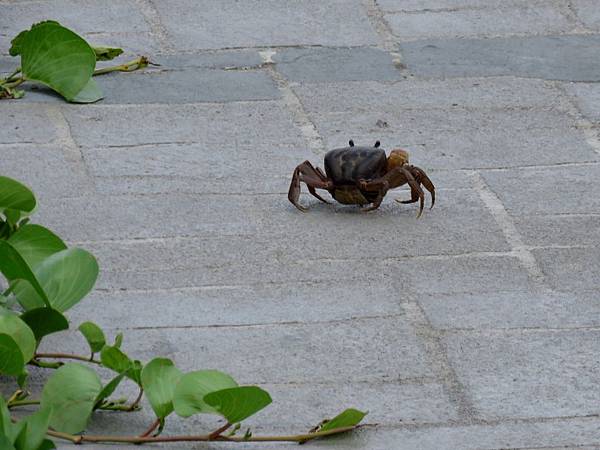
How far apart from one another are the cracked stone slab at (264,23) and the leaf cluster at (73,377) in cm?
206

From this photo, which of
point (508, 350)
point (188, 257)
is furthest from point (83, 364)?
point (508, 350)

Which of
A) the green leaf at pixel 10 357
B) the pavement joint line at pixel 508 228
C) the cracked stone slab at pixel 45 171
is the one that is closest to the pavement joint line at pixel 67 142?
the cracked stone slab at pixel 45 171

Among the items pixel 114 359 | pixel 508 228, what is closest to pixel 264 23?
pixel 508 228

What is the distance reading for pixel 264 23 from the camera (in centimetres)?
501

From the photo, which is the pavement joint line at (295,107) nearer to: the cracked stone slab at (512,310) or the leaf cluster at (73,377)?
the cracked stone slab at (512,310)

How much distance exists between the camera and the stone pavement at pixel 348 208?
9.28 feet

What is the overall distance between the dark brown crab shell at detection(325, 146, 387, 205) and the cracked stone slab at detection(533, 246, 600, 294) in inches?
18.4

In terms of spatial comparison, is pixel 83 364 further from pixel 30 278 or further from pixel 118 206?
pixel 118 206

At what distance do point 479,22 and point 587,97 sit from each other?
75 centimetres

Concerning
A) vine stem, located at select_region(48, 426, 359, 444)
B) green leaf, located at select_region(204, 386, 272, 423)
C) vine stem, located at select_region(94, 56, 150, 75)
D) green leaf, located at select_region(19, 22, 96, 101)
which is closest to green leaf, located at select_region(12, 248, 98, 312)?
vine stem, located at select_region(48, 426, 359, 444)

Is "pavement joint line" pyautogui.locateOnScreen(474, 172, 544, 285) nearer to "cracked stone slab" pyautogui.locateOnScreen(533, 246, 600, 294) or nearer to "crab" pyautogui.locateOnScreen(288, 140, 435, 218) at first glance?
"cracked stone slab" pyautogui.locateOnScreen(533, 246, 600, 294)

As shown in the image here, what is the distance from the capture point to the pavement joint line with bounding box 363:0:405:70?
15.6 feet

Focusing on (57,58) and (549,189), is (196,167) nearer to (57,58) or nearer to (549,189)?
(57,58)

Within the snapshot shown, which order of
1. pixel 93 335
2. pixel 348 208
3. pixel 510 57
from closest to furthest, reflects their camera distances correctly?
1. pixel 93 335
2. pixel 348 208
3. pixel 510 57
